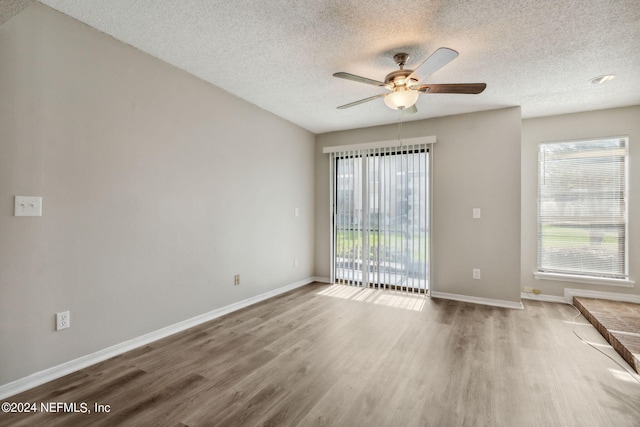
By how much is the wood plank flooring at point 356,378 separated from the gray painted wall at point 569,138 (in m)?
1.11

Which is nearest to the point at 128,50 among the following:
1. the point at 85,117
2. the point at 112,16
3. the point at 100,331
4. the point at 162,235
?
the point at 112,16

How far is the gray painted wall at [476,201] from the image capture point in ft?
12.5

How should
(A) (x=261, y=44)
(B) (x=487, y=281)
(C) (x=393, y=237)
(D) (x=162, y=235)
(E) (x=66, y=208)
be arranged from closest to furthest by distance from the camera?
(E) (x=66, y=208)
(A) (x=261, y=44)
(D) (x=162, y=235)
(B) (x=487, y=281)
(C) (x=393, y=237)

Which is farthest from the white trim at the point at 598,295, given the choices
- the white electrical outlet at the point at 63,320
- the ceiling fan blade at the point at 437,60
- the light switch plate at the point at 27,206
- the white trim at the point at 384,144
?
the light switch plate at the point at 27,206

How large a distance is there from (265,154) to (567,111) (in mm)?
4064

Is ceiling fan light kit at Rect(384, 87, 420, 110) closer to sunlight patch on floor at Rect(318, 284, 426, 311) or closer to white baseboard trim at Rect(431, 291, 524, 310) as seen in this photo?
sunlight patch on floor at Rect(318, 284, 426, 311)

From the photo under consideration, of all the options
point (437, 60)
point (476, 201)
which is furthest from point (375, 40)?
point (476, 201)

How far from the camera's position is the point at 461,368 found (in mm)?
2256

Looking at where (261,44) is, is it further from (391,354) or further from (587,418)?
(587,418)

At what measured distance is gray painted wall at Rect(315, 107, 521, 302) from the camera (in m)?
3.82

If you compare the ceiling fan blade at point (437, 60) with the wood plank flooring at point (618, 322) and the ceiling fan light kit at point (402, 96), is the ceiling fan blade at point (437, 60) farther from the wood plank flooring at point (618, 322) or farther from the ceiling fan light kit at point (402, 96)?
the wood plank flooring at point (618, 322)

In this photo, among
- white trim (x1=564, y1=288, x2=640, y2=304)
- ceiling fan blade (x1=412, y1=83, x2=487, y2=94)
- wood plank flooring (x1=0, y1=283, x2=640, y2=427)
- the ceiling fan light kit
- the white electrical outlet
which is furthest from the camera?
white trim (x1=564, y1=288, x2=640, y2=304)

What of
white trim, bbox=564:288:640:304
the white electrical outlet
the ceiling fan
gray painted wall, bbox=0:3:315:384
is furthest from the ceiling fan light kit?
white trim, bbox=564:288:640:304

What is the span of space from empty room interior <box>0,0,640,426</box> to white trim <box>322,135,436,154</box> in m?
0.09
